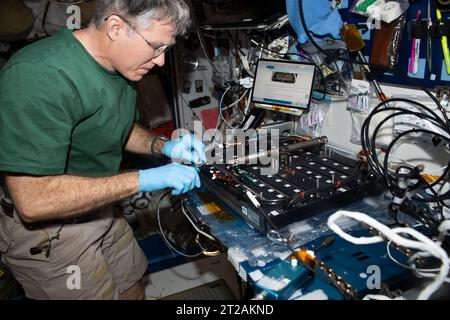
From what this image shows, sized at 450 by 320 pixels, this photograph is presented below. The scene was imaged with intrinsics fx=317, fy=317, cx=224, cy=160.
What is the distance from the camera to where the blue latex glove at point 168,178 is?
3.61ft

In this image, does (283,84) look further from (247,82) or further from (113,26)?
(113,26)

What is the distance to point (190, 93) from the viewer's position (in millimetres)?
2557

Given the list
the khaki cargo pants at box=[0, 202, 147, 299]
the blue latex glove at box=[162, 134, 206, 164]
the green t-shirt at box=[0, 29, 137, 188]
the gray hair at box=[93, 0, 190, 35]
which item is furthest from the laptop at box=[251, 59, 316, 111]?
the khaki cargo pants at box=[0, 202, 147, 299]

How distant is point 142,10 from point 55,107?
396 millimetres

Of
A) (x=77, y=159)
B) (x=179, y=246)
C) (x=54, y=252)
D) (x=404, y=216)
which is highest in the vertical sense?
(x=77, y=159)

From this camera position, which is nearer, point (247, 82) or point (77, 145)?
point (77, 145)

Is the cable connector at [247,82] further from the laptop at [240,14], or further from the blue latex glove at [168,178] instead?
the blue latex glove at [168,178]

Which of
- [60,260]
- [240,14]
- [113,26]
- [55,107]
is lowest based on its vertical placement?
[60,260]

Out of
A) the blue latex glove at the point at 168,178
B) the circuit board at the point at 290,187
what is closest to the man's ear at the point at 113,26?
the blue latex glove at the point at 168,178

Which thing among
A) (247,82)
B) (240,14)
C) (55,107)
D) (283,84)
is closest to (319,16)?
(283,84)

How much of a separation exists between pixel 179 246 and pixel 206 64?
1391mm

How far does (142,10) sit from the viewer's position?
982mm
